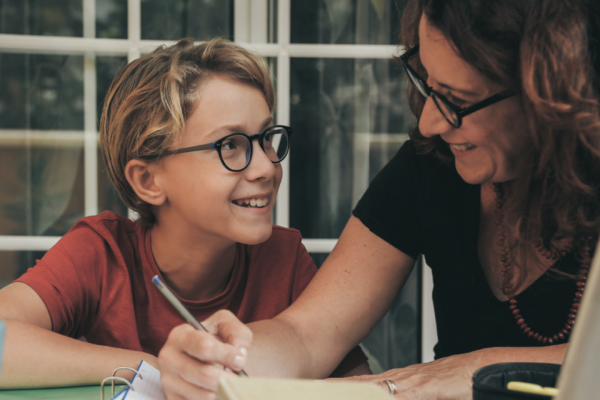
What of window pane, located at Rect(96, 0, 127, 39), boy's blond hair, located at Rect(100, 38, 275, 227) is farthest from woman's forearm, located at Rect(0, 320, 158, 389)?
window pane, located at Rect(96, 0, 127, 39)

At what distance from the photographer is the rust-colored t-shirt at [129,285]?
111 centimetres

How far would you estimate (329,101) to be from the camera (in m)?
1.87

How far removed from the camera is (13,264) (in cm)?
184

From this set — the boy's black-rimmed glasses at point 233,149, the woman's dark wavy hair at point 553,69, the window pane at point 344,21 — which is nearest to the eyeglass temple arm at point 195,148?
the boy's black-rimmed glasses at point 233,149

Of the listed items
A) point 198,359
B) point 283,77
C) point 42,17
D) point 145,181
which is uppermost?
point 42,17

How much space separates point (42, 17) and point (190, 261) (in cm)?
112

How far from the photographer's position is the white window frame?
1779 mm

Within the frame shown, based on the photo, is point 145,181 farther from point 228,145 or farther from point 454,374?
point 454,374

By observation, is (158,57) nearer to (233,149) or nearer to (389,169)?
(233,149)

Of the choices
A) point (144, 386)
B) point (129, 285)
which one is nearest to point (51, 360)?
point (144, 386)

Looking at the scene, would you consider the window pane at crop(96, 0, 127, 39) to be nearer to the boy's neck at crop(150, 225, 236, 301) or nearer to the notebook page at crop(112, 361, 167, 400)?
the boy's neck at crop(150, 225, 236, 301)

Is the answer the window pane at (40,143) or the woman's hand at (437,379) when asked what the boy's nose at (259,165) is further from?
the window pane at (40,143)

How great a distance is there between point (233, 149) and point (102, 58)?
929mm

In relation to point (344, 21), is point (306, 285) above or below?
below
